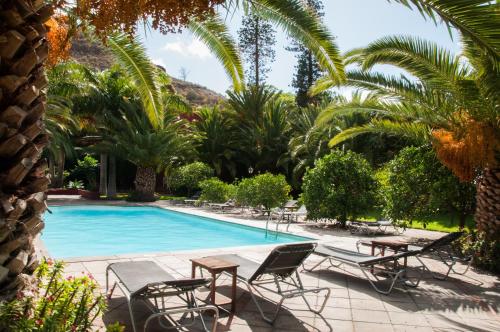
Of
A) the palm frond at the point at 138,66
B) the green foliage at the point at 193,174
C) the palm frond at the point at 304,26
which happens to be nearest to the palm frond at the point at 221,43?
the palm frond at the point at 138,66

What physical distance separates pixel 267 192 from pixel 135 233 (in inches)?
206

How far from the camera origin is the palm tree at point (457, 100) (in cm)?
803

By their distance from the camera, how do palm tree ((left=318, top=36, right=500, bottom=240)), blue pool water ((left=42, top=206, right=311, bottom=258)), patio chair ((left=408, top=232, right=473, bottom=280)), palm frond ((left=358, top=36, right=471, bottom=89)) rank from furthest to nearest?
blue pool water ((left=42, top=206, right=311, bottom=258)), palm frond ((left=358, top=36, right=471, bottom=89)), palm tree ((left=318, top=36, right=500, bottom=240)), patio chair ((left=408, top=232, right=473, bottom=280))

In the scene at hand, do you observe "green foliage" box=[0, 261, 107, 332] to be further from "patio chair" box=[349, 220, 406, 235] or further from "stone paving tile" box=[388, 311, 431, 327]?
"patio chair" box=[349, 220, 406, 235]

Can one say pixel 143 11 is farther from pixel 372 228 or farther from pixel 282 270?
pixel 372 228

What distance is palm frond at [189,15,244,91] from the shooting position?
629 centimetres

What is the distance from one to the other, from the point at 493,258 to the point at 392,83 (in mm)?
4368

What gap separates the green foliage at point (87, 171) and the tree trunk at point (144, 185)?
16.8ft

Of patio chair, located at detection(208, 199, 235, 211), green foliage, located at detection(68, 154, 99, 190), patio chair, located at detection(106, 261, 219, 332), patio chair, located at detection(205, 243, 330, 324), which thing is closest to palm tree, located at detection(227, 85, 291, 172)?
patio chair, located at detection(208, 199, 235, 211)

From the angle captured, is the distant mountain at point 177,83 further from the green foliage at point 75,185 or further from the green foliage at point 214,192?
the green foliage at point 214,192

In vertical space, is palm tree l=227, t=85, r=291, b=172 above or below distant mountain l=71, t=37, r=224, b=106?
below

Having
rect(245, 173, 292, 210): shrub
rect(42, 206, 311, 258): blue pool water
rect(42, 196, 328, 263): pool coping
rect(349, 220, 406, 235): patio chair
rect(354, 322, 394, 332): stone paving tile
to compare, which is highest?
rect(245, 173, 292, 210): shrub

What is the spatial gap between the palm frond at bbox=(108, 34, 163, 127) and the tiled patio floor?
111 inches

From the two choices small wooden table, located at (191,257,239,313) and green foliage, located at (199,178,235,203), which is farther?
green foliage, located at (199,178,235,203)
